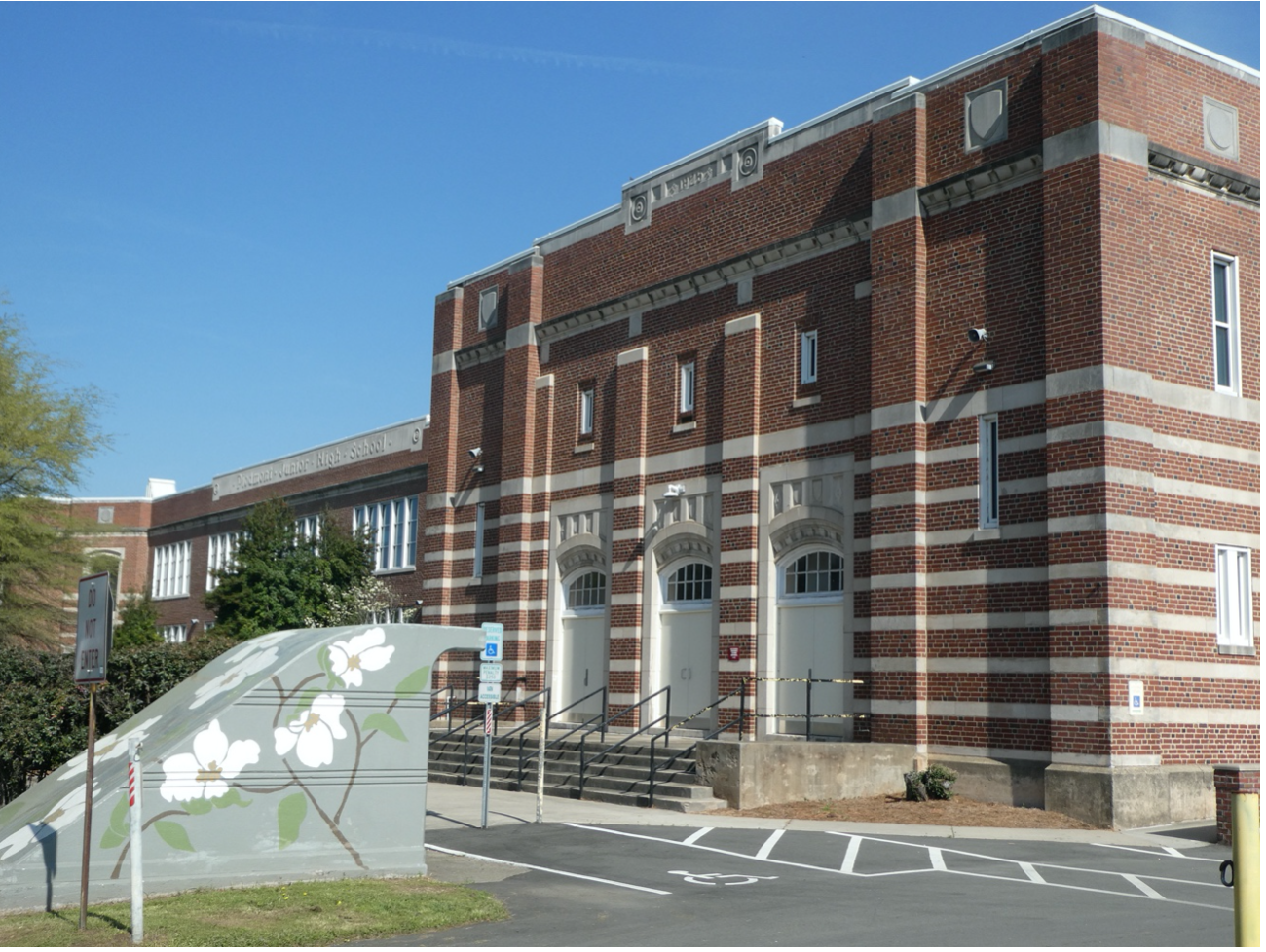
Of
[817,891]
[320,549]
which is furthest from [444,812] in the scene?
[320,549]

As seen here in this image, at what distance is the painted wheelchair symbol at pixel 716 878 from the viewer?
13922 millimetres

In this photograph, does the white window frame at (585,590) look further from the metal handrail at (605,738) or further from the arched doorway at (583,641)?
the metal handrail at (605,738)

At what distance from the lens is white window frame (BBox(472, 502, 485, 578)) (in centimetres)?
3369

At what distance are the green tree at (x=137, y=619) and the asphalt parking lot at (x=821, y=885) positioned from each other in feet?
93.3

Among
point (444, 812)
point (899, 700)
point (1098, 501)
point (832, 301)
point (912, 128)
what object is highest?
point (912, 128)

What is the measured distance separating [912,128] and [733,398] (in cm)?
623

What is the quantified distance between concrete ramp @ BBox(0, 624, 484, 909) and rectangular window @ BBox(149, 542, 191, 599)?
143 ft

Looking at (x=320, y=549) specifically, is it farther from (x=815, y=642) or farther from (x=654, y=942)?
(x=654, y=942)

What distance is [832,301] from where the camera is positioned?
2488 cm

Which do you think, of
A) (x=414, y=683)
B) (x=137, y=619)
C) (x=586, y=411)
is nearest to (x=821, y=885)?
(x=414, y=683)

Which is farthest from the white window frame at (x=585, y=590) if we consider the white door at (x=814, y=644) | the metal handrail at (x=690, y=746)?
the white door at (x=814, y=644)

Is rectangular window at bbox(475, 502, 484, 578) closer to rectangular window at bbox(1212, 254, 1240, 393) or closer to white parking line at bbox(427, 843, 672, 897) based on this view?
white parking line at bbox(427, 843, 672, 897)

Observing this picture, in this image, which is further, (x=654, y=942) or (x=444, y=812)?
(x=444, y=812)

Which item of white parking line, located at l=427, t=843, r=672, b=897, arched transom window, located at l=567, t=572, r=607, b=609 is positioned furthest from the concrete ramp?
arched transom window, located at l=567, t=572, r=607, b=609
